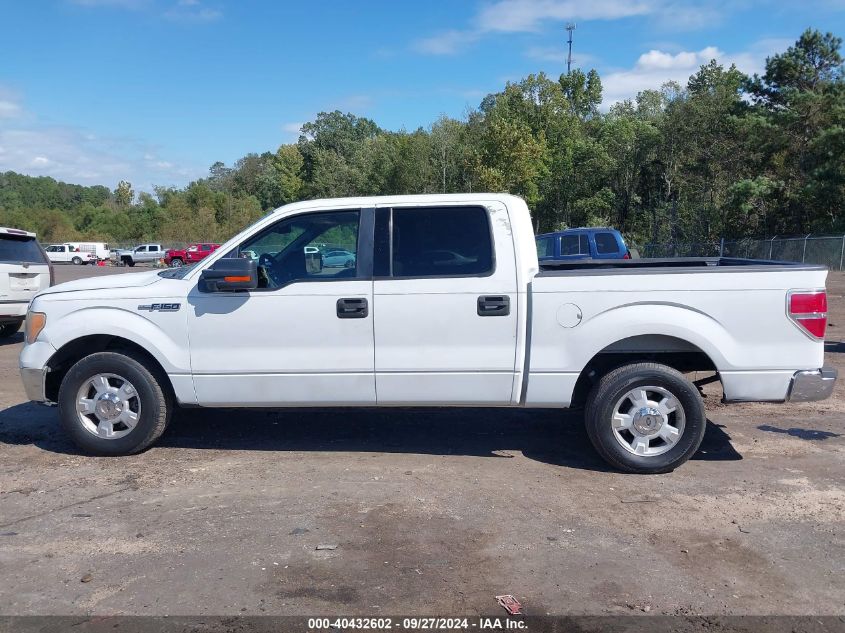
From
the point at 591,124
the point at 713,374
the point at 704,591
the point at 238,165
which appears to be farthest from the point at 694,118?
the point at 238,165

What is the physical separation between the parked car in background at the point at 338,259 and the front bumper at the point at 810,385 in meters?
3.43

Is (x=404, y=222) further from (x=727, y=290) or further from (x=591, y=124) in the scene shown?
(x=591, y=124)

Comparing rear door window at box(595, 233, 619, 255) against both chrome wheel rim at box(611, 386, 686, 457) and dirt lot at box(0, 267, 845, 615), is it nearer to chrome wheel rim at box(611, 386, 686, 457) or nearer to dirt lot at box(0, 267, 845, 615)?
dirt lot at box(0, 267, 845, 615)

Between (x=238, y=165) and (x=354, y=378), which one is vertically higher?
(x=238, y=165)

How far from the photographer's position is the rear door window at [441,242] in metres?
5.54

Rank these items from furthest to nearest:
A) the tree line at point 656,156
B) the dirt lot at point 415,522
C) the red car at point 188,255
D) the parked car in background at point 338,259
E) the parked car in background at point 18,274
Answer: the red car at point 188,255 → the tree line at point 656,156 → the parked car in background at point 18,274 → the parked car in background at point 338,259 → the dirt lot at point 415,522

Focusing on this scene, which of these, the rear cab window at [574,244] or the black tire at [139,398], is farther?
the rear cab window at [574,244]

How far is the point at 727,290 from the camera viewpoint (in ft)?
17.3

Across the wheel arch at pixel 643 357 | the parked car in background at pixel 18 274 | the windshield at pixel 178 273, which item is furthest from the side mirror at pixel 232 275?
the parked car in background at pixel 18 274

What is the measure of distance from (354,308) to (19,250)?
8991 millimetres

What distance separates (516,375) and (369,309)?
1229 mm

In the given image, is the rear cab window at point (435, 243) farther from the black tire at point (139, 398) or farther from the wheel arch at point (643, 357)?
the black tire at point (139, 398)

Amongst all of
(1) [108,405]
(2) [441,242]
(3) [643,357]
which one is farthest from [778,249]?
(1) [108,405]

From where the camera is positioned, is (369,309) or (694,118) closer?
(369,309)
